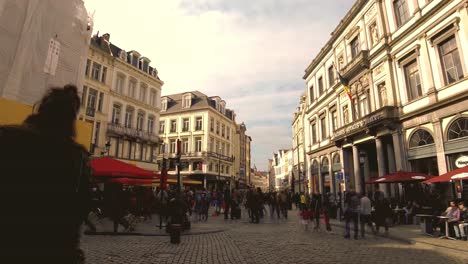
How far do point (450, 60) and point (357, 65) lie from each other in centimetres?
859

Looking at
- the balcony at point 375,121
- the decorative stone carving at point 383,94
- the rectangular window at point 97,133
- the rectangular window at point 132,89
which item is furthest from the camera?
the rectangular window at point 132,89

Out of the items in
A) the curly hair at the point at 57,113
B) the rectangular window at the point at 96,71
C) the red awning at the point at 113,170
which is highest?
the rectangular window at the point at 96,71

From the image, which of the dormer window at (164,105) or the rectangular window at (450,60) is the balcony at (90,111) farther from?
the rectangular window at (450,60)

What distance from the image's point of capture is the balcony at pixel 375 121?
19609mm

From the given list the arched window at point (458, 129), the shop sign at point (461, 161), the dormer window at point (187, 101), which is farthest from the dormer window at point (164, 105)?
the shop sign at point (461, 161)

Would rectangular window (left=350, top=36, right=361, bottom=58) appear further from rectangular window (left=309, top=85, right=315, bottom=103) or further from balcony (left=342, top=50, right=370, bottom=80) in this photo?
rectangular window (left=309, top=85, right=315, bottom=103)

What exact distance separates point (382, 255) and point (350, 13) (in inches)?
953

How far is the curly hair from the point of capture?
1731 millimetres

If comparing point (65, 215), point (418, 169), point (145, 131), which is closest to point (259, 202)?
point (418, 169)

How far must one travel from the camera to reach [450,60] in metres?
15.9

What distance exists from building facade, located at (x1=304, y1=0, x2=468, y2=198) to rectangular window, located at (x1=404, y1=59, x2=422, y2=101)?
6 centimetres

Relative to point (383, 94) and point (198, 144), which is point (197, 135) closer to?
point (198, 144)

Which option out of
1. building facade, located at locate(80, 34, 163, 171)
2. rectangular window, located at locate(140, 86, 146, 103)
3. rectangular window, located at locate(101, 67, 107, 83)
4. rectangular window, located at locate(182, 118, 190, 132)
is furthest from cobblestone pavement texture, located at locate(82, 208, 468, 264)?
rectangular window, located at locate(182, 118, 190, 132)

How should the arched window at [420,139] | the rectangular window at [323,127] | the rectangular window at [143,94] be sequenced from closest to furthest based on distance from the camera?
the arched window at [420,139] → the rectangular window at [323,127] → the rectangular window at [143,94]
